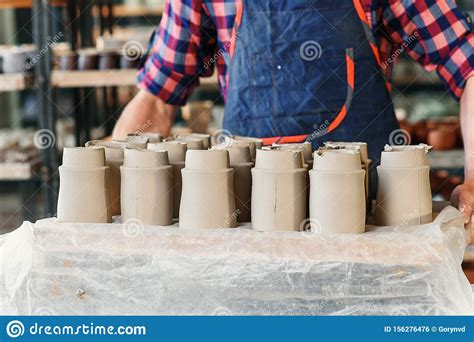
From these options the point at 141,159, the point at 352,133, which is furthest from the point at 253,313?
the point at 352,133

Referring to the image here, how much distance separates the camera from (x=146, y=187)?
1.45m

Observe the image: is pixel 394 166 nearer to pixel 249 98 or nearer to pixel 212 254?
pixel 212 254

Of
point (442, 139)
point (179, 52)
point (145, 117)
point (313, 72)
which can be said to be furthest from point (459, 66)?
point (442, 139)

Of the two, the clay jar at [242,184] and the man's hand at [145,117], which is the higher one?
the man's hand at [145,117]

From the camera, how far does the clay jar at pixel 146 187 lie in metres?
1.45

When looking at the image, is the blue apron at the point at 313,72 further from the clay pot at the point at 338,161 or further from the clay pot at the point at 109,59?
the clay pot at the point at 109,59

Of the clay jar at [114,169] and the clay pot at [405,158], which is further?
the clay jar at [114,169]

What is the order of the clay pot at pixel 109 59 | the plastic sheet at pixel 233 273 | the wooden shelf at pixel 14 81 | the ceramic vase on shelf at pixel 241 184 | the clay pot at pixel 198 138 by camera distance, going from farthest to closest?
the clay pot at pixel 109 59
the wooden shelf at pixel 14 81
the clay pot at pixel 198 138
the ceramic vase on shelf at pixel 241 184
the plastic sheet at pixel 233 273

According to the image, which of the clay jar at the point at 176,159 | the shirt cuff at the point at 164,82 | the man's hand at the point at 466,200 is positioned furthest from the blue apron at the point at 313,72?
the clay jar at the point at 176,159

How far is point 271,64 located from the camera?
205 cm

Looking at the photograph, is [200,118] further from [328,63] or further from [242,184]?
[242,184]

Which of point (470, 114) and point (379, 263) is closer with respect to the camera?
point (379, 263)

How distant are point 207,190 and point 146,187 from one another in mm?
133
